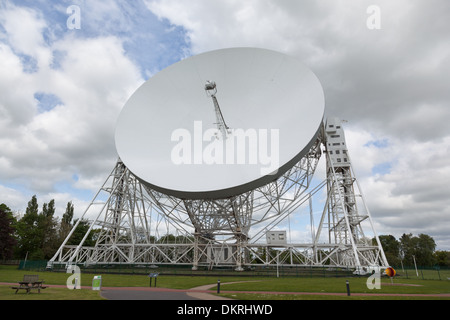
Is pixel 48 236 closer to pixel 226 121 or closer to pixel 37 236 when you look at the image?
pixel 37 236

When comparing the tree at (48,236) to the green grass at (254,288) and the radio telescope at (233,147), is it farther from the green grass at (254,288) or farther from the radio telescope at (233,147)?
the green grass at (254,288)

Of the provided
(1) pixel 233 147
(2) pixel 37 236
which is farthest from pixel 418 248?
(2) pixel 37 236

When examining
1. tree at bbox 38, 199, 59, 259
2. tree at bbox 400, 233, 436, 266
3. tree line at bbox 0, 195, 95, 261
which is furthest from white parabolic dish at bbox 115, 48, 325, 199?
tree at bbox 400, 233, 436, 266

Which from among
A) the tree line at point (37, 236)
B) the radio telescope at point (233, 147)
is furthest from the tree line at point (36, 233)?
the radio telescope at point (233, 147)

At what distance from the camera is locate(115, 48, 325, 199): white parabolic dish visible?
80.0ft

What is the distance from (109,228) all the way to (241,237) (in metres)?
17.5

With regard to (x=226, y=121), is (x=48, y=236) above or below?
below

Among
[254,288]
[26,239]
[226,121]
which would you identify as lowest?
[254,288]

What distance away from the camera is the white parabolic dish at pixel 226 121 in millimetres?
24375

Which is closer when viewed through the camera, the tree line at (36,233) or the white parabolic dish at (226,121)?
the white parabolic dish at (226,121)

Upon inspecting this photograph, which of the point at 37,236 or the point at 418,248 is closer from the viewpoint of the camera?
the point at 37,236

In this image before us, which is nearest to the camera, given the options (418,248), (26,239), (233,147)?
(233,147)

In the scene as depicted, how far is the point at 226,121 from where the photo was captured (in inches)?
1089
